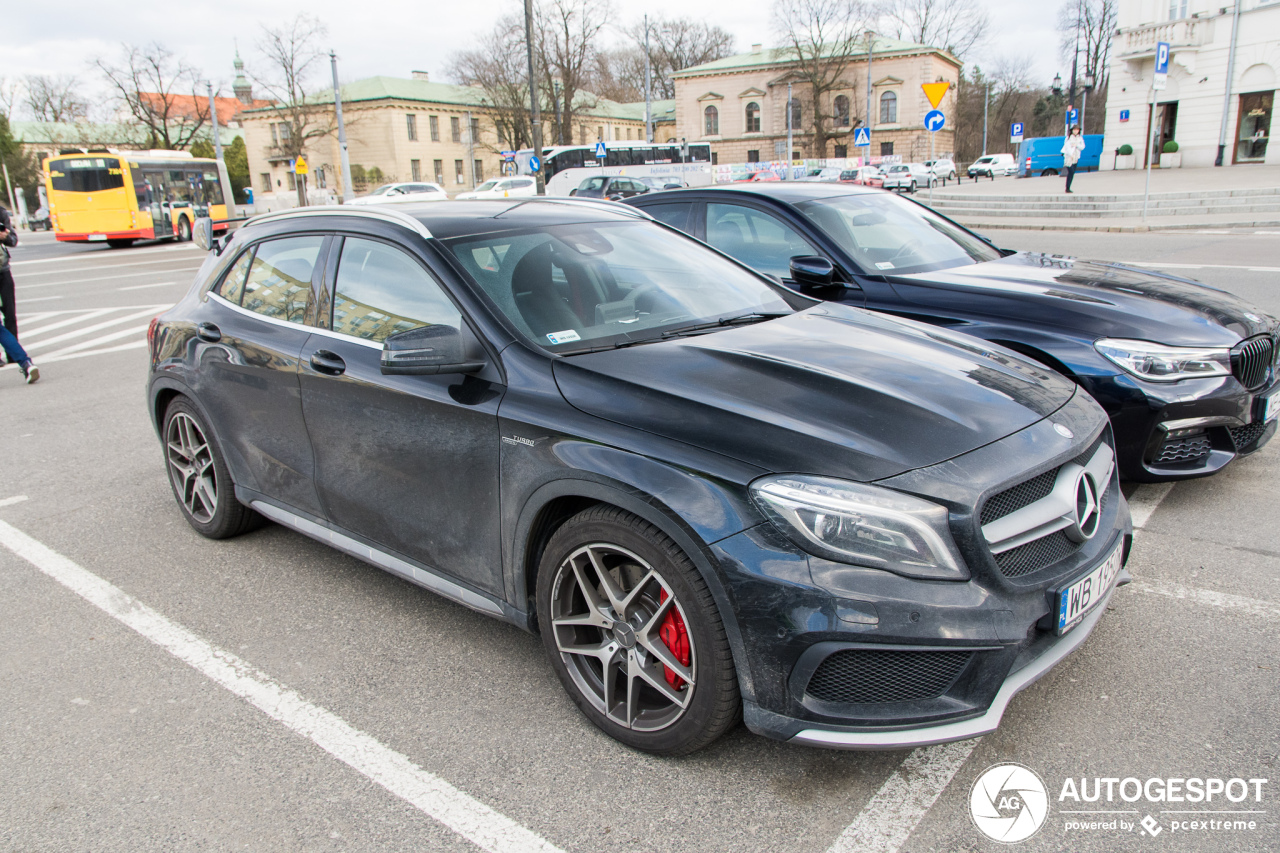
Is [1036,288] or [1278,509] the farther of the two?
[1036,288]

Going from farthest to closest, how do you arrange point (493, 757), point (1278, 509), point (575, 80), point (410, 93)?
point (410, 93), point (575, 80), point (1278, 509), point (493, 757)

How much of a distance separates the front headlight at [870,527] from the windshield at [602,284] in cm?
104

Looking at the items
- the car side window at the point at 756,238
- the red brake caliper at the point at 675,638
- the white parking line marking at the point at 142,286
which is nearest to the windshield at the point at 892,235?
the car side window at the point at 756,238

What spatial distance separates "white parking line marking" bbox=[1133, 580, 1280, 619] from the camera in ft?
10.9

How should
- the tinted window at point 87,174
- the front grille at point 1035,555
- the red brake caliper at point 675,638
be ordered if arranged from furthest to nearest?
1. the tinted window at point 87,174
2. the red brake caliper at point 675,638
3. the front grille at point 1035,555

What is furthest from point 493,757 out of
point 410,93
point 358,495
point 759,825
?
point 410,93

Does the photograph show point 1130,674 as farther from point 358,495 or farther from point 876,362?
point 358,495

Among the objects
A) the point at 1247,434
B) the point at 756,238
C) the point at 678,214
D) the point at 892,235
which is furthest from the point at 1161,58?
the point at 1247,434

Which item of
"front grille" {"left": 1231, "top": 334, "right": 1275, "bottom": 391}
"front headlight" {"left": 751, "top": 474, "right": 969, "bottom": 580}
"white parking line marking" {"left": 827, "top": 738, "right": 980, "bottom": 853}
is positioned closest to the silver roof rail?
"front headlight" {"left": 751, "top": 474, "right": 969, "bottom": 580}

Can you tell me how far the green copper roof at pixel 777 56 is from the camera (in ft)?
256

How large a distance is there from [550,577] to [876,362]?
4.17 ft

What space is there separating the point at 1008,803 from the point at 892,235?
392 cm

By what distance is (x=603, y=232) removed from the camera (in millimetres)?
3691

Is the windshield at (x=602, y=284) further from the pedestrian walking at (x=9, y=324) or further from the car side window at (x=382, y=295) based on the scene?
the pedestrian walking at (x=9, y=324)
